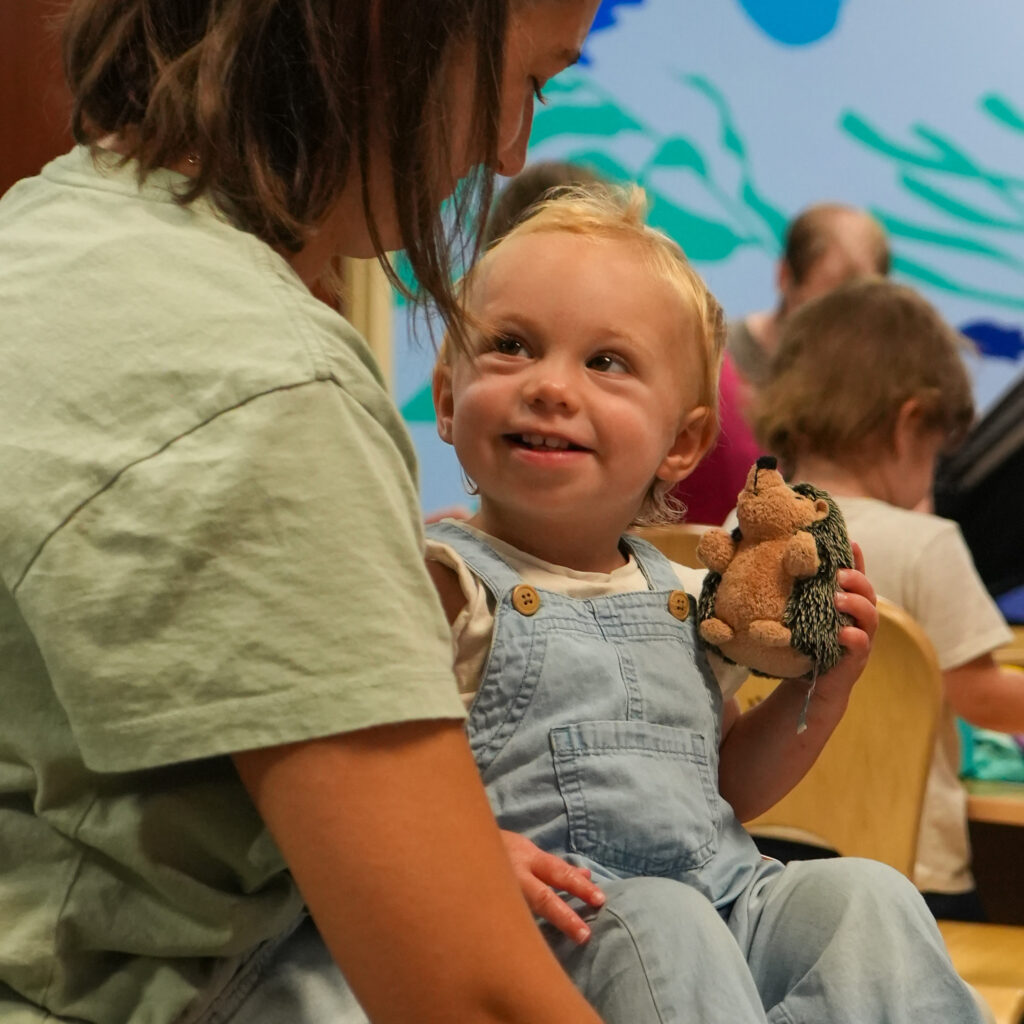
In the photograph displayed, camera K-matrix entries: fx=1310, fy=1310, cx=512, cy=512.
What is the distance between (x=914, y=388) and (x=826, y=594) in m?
1.14

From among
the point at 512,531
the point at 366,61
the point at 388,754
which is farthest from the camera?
the point at 512,531

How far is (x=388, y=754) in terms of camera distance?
54 cm

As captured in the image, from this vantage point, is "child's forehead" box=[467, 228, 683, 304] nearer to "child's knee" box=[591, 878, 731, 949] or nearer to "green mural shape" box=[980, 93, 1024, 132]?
"child's knee" box=[591, 878, 731, 949]

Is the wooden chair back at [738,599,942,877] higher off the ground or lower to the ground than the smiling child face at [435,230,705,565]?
lower

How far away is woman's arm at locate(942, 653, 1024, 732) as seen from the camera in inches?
74.3

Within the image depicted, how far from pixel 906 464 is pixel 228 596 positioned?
168 cm

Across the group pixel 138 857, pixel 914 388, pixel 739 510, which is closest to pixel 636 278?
pixel 739 510

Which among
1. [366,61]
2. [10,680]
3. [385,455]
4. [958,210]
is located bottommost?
[958,210]

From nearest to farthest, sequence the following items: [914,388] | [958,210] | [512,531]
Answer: [512,531], [914,388], [958,210]

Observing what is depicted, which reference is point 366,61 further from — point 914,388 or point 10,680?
point 914,388

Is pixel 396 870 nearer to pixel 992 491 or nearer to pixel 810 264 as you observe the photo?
pixel 810 264

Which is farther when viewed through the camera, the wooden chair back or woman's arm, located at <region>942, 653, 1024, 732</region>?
woman's arm, located at <region>942, 653, 1024, 732</region>

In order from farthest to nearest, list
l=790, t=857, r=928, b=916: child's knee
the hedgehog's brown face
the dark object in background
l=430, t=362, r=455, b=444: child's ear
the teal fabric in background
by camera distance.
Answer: the dark object in background < the teal fabric in background < l=430, t=362, r=455, b=444: child's ear < the hedgehog's brown face < l=790, t=857, r=928, b=916: child's knee

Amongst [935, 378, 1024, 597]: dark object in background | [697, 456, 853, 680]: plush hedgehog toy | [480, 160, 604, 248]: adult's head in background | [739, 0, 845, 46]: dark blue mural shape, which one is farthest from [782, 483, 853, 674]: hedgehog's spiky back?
[739, 0, 845, 46]: dark blue mural shape
